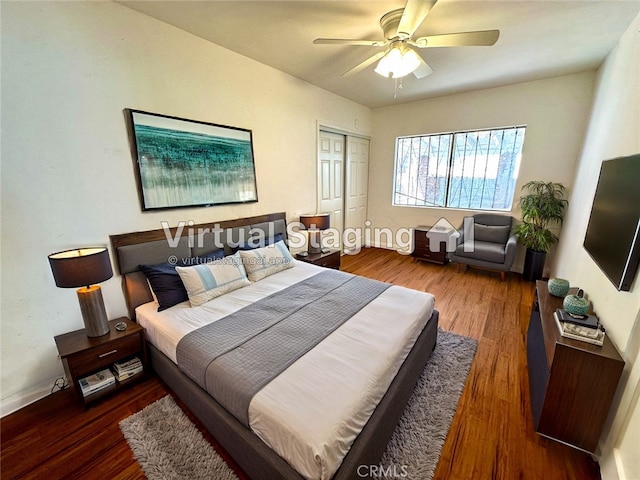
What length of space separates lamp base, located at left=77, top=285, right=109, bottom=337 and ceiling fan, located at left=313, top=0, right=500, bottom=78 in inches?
90.6

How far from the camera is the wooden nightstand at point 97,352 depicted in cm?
164

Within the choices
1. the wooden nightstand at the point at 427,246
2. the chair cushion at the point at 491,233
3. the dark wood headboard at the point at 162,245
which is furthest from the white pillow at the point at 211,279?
the chair cushion at the point at 491,233

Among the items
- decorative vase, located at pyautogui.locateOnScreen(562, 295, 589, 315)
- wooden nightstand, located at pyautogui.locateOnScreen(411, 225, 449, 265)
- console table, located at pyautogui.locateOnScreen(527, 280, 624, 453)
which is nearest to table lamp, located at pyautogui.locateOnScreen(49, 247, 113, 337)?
console table, located at pyautogui.locateOnScreen(527, 280, 624, 453)

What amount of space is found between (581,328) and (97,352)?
9.75ft

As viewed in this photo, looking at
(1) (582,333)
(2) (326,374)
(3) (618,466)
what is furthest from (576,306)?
(2) (326,374)

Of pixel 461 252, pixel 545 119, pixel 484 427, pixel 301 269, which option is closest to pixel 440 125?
pixel 545 119

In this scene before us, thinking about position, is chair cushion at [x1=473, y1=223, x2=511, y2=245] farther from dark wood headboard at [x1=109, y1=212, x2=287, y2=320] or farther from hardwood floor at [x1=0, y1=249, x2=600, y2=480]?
dark wood headboard at [x1=109, y1=212, x2=287, y2=320]

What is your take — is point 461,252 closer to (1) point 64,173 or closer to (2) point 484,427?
(2) point 484,427

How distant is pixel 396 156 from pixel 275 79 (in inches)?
108

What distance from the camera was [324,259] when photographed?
342 cm

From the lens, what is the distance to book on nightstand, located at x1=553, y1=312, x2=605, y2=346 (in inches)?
55.3

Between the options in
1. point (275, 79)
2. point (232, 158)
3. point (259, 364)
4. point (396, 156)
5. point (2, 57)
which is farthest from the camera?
point (396, 156)

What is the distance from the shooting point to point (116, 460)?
4.62ft

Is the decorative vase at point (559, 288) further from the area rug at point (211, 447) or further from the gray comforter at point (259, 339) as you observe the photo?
the gray comforter at point (259, 339)
